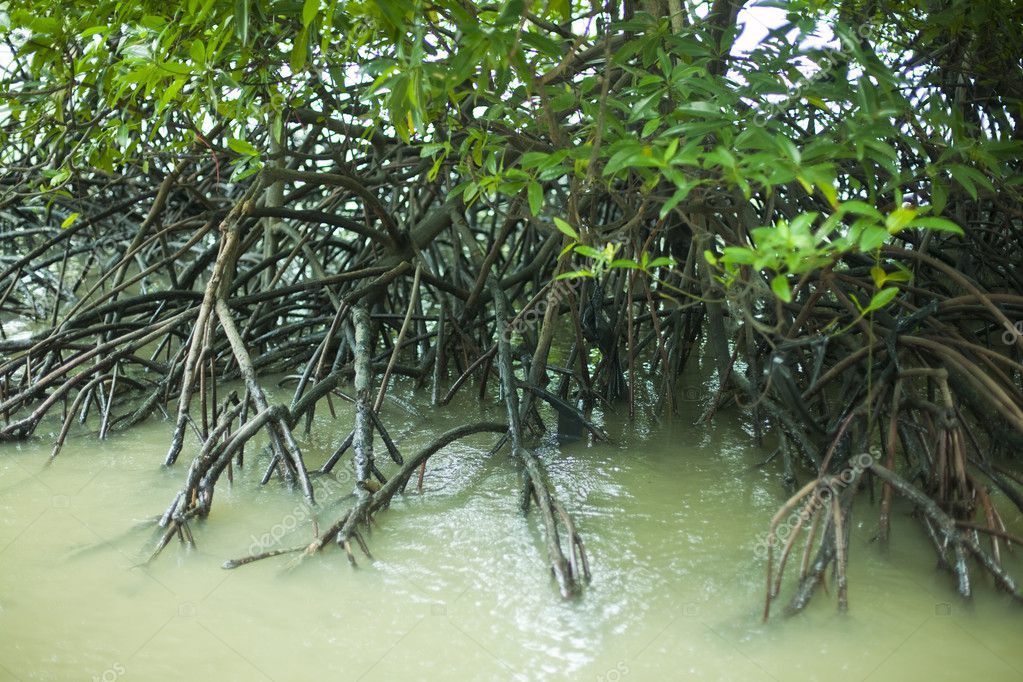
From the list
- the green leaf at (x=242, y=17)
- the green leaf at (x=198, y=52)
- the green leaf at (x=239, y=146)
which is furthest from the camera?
the green leaf at (x=239, y=146)

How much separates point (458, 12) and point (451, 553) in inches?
53.0

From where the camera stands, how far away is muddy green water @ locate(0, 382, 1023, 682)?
2152mm

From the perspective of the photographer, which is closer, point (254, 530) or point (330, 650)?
point (330, 650)

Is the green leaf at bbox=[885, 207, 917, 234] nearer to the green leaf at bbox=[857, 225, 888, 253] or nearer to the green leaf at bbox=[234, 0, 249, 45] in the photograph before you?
the green leaf at bbox=[857, 225, 888, 253]

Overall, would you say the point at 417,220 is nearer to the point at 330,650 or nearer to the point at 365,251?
the point at 365,251

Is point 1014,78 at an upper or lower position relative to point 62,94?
lower

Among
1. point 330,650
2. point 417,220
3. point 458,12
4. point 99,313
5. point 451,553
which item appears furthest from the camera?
point 417,220

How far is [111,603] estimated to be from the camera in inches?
93.1

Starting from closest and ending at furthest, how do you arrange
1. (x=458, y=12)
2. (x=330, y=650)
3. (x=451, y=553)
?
(x=458, y=12), (x=330, y=650), (x=451, y=553)

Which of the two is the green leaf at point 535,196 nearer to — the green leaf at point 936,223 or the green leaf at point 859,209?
the green leaf at point 859,209

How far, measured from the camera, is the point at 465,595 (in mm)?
2400


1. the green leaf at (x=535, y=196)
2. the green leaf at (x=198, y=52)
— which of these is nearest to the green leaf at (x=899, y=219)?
the green leaf at (x=535, y=196)

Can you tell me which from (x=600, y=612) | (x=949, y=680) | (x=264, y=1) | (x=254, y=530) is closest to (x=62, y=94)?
(x=264, y=1)

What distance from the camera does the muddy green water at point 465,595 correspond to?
7.06 ft
